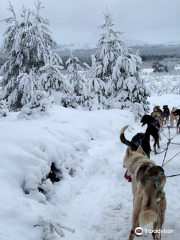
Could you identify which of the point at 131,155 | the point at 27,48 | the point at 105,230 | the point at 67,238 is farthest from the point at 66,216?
the point at 27,48

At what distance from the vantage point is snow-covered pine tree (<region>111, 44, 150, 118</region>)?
12.2 metres

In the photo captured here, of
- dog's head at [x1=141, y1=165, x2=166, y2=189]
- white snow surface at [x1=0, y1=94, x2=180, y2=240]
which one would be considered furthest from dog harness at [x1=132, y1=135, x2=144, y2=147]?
dog's head at [x1=141, y1=165, x2=166, y2=189]

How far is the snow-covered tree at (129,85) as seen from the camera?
12250 millimetres

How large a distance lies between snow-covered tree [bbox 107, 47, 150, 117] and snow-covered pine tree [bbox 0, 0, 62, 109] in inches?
226

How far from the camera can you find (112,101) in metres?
13.2

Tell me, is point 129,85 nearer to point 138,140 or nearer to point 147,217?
point 138,140

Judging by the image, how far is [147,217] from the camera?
6.06ft

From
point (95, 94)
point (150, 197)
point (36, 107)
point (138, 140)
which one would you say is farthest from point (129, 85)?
point (150, 197)

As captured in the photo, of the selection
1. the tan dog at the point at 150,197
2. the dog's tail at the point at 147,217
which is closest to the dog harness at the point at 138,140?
the tan dog at the point at 150,197

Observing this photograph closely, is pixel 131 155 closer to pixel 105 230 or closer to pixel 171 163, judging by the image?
pixel 105 230

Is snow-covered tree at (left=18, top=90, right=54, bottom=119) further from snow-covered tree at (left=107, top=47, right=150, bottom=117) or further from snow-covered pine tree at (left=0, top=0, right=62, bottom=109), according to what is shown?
snow-covered tree at (left=107, top=47, right=150, bottom=117)

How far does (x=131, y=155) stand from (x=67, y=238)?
1.77 meters

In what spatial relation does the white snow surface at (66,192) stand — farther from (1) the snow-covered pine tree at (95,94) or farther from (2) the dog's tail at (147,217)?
(1) the snow-covered pine tree at (95,94)

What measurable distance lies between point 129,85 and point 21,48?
8.37 metres
